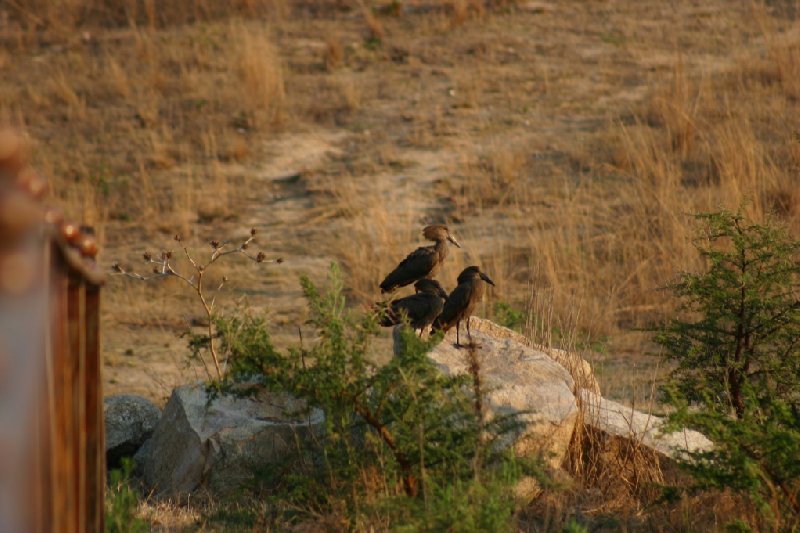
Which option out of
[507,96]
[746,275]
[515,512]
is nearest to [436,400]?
[515,512]

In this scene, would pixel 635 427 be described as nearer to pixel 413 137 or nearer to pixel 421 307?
pixel 421 307

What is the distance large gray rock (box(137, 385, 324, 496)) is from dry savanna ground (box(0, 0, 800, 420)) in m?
1.77

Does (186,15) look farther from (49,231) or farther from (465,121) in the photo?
(49,231)

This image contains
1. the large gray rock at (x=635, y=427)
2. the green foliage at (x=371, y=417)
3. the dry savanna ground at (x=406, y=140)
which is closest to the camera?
the green foliage at (x=371, y=417)

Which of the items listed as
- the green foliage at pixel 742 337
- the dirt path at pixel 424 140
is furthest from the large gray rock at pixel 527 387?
the dirt path at pixel 424 140

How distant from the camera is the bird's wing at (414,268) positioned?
21.1 feet

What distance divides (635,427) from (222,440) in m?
2.03

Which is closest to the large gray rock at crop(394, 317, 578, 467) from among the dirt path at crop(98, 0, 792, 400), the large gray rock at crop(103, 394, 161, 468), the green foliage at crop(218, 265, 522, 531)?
the green foliage at crop(218, 265, 522, 531)

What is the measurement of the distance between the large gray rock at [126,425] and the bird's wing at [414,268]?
1.61 meters

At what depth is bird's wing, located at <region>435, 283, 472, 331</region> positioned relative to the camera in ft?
19.7

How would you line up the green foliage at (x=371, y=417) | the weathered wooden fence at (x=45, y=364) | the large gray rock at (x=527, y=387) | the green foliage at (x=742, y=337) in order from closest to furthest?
1. the weathered wooden fence at (x=45, y=364)
2. the green foliage at (x=371, y=417)
3. the large gray rock at (x=527, y=387)
4. the green foliage at (x=742, y=337)

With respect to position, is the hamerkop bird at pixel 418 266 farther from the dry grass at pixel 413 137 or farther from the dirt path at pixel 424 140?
the dirt path at pixel 424 140

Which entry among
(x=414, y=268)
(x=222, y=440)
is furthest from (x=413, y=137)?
(x=222, y=440)

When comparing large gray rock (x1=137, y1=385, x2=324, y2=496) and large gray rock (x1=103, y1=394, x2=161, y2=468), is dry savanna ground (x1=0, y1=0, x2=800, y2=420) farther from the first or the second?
large gray rock (x1=137, y1=385, x2=324, y2=496)
